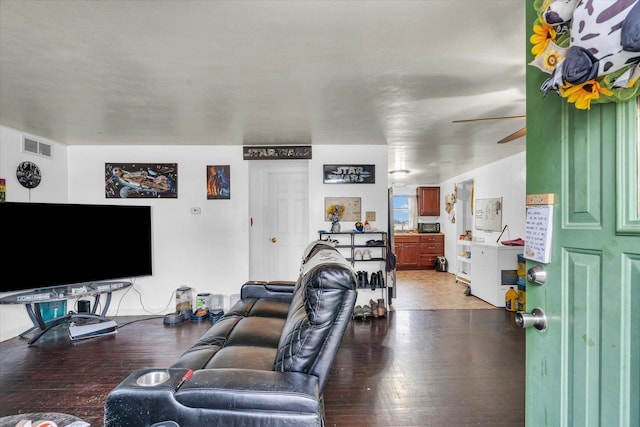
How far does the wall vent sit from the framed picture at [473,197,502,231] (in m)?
6.88

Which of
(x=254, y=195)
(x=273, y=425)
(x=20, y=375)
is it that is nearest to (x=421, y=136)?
(x=254, y=195)

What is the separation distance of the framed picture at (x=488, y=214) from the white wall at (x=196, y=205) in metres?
2.43

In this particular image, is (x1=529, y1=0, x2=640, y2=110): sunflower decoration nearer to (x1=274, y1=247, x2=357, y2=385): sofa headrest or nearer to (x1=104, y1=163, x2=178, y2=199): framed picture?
(x1=274, y1=247, x2=357, y2=385): sofa headrest

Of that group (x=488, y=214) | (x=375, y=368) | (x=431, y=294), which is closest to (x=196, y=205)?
(x=375, y=368)

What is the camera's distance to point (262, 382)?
132 cm

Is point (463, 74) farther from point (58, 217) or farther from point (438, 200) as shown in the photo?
point (438, 200)

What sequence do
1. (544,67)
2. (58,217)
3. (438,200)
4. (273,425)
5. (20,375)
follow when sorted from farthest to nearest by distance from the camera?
(438,200), (58,217), (20,375), (273,425), (544,67)

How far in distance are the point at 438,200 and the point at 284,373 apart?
7960 mm

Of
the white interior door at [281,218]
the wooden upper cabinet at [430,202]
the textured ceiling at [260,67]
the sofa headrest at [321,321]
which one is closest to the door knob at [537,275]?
the sofa headrest at [321,321]

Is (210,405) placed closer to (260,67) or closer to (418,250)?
(260,67)

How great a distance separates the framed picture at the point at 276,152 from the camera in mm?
4504

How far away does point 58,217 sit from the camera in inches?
136

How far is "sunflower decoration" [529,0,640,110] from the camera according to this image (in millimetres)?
595

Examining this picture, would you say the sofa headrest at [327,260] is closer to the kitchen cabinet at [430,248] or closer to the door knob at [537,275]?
the door knob at [537,275]
